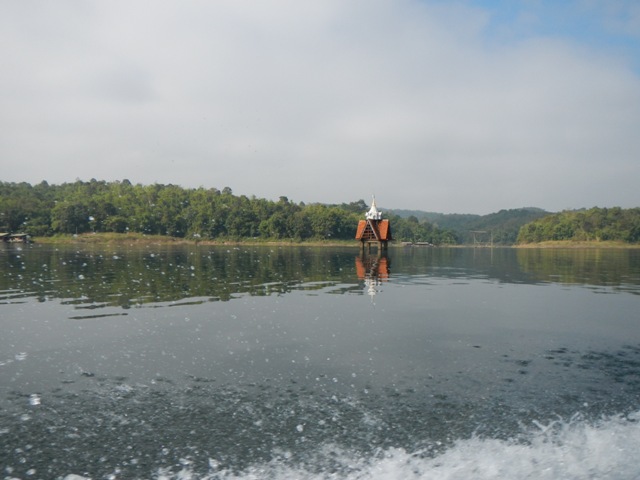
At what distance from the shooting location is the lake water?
8688 mm

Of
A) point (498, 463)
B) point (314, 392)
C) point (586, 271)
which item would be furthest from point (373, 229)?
point (498, 463)

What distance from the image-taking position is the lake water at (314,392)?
28.5ft

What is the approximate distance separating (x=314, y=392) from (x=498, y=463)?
469cm

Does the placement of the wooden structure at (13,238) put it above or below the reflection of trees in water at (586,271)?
above

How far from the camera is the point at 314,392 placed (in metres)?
12.0

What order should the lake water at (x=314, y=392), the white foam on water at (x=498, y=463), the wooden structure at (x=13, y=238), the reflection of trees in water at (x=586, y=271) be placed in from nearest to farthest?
Result: the white foam on water at (x=498, y=463) → the lake water at (x=314, y=392) → the reflection of trees in water at (x=586, y=271) → the wooden structure at (x=13, y=238)

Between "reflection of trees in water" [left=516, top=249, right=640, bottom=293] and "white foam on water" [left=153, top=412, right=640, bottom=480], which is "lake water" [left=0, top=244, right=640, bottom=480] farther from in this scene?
"reflection of trees in water" [left=516, top=249, right=640, bottom=293]

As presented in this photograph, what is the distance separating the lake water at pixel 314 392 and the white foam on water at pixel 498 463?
3 centimetres

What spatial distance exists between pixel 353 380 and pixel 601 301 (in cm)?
2218

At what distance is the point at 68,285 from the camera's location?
32.5m

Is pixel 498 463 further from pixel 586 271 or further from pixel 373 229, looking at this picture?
pixel 373 229

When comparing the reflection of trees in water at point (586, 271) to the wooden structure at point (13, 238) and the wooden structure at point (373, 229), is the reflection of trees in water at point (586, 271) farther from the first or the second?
the wooden structure at point (13, 238)

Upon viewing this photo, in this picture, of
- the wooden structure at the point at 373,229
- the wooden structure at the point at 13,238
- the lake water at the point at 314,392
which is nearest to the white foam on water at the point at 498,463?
the lake water at the point at 314,392

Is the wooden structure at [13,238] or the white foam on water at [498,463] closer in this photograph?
the white foam on water at [498,463]
